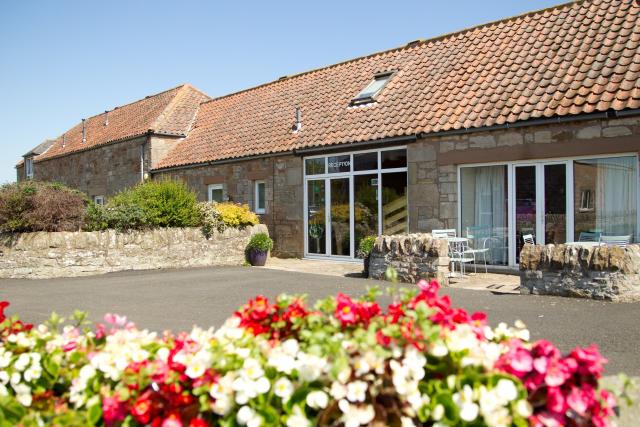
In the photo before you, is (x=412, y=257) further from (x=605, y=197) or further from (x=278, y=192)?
(x=278, y=192)

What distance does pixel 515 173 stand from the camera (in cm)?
1134

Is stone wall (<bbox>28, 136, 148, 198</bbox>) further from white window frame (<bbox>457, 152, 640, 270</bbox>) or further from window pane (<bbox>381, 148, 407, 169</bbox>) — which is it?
white window frame (<bbox>457, 152, 640, 270</bbox>)

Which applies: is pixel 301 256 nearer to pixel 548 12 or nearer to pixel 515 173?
pixel 515 173

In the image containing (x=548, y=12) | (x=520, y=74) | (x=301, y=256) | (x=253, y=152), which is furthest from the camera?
(x=253, y=152)

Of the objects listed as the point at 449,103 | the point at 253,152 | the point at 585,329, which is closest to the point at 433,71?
the point at 449,103

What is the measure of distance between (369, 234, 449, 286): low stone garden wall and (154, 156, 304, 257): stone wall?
4.84m

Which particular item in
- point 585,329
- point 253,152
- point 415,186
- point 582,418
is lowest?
point 585,329

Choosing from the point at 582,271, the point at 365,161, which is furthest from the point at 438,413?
the point at 365,161

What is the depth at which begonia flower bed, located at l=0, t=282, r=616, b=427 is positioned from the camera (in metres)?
2.15

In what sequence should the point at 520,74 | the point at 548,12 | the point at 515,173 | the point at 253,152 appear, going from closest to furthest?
the point at 515,173 → the point at 520,74 → the point at 548,12 → the point at 253,152

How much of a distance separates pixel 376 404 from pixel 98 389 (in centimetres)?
125

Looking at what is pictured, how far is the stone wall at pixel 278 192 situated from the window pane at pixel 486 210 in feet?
16.4

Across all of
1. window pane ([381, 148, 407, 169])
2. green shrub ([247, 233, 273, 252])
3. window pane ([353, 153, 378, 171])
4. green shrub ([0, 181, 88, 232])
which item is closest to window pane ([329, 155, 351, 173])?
window pane ([353, 153, 378, 171])

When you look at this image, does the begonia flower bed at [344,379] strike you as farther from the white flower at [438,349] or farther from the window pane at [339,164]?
the window pane at [339,164]
